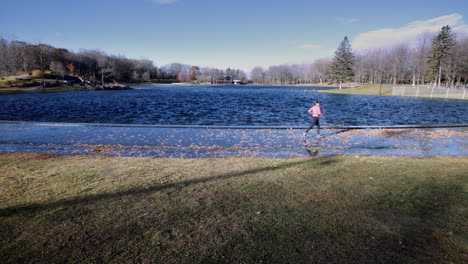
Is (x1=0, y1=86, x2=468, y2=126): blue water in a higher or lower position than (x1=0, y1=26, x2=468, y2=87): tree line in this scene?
lower

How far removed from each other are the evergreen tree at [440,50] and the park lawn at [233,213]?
7161 centimetres

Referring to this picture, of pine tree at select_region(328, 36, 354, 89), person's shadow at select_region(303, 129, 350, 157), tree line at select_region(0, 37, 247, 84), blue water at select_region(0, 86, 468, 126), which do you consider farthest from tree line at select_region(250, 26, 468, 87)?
tree line at select_region(0, 37, 247, 84)

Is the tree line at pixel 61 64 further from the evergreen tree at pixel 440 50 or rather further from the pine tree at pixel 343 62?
the evergreen tree at pixel 440 50

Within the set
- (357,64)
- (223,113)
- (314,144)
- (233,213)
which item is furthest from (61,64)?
(357,64)

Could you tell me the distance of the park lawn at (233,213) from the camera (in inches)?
144

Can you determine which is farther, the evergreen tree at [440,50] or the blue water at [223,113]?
the evergreen tree at [440,50]

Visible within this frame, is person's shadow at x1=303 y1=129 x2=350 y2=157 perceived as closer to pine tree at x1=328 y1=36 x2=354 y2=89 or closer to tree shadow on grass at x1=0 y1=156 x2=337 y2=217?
tree shadow on grass at x1=0 y1=156 x2=337 y2=217

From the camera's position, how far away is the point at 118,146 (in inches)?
444

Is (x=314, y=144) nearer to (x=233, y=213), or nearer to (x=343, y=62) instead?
(x=233, y=213)

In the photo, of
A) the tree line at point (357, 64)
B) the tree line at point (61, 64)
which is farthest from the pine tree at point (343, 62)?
the tree line at point (61, 64)

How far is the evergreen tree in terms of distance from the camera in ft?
200

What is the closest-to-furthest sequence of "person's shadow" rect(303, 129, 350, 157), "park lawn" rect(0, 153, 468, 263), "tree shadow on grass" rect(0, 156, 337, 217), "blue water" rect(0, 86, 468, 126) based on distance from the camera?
"park lawn" rect(0, 153, 468, 263), "tree shadow on grass" rect(0, 156, 337, 217), "person's shadow" rect(303, 129, 350, 157), "blue water" rect(0, 86, 468, 126)

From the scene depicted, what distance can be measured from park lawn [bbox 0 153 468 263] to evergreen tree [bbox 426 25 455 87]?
71605mm

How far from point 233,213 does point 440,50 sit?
78.6 meters
